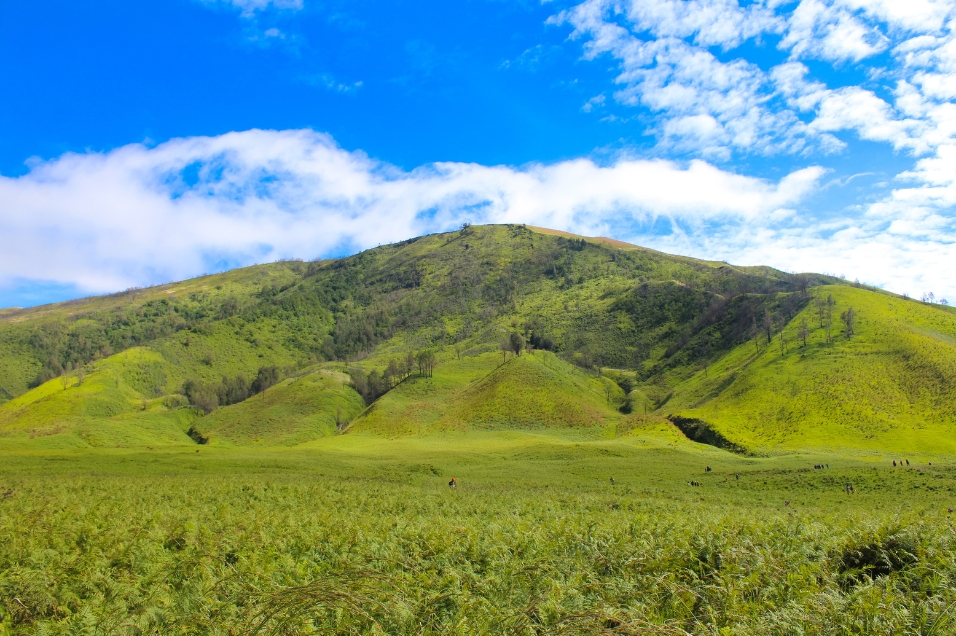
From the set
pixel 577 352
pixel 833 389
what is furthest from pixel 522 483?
pixel 577 352

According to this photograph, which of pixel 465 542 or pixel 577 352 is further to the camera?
pixel 577 352

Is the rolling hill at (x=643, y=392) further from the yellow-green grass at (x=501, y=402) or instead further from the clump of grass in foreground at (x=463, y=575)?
the clump of grass in foreground at (x=463, y=575)

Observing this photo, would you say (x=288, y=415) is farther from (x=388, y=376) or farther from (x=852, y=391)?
(x=852, y=391)

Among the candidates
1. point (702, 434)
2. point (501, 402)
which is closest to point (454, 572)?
point (702, 434)

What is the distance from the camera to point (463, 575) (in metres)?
9.64

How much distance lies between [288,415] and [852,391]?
123 m

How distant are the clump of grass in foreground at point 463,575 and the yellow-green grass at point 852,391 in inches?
2880

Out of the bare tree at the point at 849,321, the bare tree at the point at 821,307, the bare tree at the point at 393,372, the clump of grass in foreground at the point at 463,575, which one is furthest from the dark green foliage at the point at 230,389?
the clump of grass in foreground at the point at 463,575

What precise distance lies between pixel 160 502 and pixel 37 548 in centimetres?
894

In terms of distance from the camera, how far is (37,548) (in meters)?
11.6

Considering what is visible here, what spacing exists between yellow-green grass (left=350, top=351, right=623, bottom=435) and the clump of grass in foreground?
9483 cm

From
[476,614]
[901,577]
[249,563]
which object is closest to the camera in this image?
[476,614]

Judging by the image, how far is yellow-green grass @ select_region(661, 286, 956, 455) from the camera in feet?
238

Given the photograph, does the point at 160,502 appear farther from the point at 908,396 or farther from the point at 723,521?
the point at 908,396
